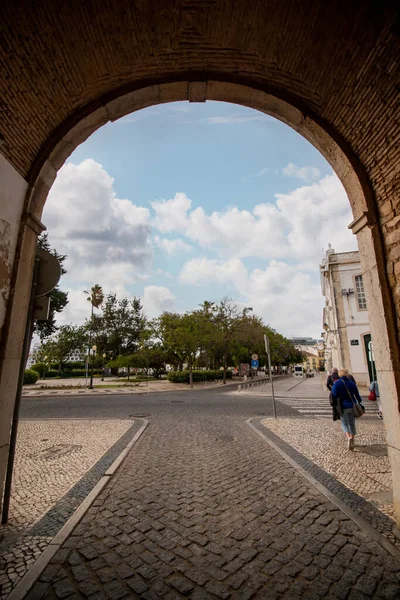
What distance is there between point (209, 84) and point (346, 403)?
5798 millimetres

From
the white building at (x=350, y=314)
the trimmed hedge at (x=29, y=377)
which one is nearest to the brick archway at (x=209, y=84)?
the white building at (x=350, y=314)

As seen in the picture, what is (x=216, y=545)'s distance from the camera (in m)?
2.59

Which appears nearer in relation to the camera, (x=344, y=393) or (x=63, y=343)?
(x=344, y=393)

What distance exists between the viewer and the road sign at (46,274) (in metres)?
3.49

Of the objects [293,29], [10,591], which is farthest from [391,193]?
[10,591]

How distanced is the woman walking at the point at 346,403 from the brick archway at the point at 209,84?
112 inches

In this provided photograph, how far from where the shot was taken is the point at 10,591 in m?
2.08

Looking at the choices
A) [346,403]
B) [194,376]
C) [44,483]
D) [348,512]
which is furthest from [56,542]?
[194,376]

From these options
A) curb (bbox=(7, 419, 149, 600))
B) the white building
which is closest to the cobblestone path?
curb (bbox=(7, 419, 149, 600))

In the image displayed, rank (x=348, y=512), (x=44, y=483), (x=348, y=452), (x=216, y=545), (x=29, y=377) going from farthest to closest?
(x=29, y=377), (x=348, y=452), (x=44, y=483), (x=348, y=512), (x=216, y=545)

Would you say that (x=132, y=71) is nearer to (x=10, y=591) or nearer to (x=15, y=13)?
(x=15, y=13)

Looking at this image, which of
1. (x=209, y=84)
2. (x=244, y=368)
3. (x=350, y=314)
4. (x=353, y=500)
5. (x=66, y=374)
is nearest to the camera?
(x=353, y=500)

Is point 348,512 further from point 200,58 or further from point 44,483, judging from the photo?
point 200,58

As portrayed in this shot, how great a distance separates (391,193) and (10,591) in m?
4.77
